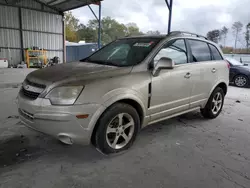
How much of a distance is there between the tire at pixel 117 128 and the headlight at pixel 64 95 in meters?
0.42

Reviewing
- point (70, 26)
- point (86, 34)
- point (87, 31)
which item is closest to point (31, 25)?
point (70, 26)

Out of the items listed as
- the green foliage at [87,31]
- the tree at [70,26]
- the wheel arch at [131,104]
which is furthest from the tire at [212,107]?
the tree at [70,26]

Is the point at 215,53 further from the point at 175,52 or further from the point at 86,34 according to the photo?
the point at 86,34

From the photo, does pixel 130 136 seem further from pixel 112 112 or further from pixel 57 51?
pixel 57 51

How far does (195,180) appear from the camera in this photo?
2.28m

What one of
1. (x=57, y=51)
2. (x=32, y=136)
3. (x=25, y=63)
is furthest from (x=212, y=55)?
(x=57, y=51)

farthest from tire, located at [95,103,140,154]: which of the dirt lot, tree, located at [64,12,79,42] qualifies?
tree, located at [64,12,79,42]

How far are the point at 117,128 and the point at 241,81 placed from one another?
844 cm

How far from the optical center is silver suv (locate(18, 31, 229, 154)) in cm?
232

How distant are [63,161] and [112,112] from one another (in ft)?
2.82

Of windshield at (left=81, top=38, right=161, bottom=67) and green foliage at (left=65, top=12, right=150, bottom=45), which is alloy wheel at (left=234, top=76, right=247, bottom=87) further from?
green foliage at (left=65, top=12, right=150, bottom=45)

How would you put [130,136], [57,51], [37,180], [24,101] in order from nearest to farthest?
[37,180], [24,101], [130,136], [57,51]

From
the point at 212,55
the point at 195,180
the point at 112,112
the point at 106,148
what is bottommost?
the point at 195,180

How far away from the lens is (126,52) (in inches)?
131
